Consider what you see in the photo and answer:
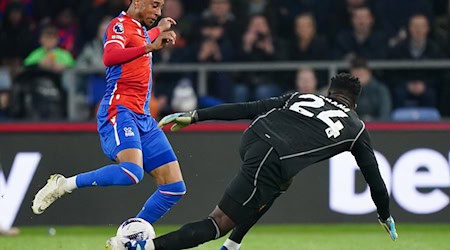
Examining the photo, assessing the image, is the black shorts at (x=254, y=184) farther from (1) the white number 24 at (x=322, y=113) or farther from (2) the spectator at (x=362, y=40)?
(2) the spectator at (x=362, y=40)

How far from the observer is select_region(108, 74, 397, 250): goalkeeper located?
750 centimetres

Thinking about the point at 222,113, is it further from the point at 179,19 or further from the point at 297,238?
the point at 179,19

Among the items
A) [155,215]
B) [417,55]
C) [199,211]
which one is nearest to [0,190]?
[199,211]

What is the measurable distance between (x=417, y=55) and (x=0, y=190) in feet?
17.3

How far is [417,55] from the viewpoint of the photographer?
13.2m

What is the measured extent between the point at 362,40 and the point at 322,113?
6.01 meters

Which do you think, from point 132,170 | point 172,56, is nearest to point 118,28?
point 132,170

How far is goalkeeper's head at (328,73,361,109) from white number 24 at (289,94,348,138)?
6.0 inches

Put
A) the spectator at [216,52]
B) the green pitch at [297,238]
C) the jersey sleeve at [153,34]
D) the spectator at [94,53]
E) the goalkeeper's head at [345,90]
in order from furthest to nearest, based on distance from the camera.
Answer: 1. the spectator at [94,53]
2. the spectator at [216,52]
3. the green pitch at [297,238]
4. the jersey sleeve at [153,34]
5. the goalkeeper's head at [345,90]

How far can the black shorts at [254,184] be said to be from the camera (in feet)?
24.6

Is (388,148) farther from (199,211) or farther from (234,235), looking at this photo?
(234,235)

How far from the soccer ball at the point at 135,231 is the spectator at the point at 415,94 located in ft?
19.0

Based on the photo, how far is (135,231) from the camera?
308 inches

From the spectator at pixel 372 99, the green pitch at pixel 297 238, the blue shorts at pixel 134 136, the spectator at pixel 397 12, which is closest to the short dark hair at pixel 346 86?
the blue shorts at pixel 134 136
